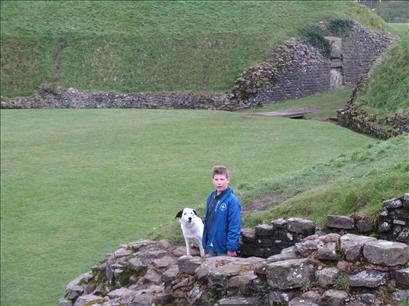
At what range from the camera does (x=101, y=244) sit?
14.9 metres

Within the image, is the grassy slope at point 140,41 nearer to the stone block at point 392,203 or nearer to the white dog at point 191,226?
the white dog at point 191,226

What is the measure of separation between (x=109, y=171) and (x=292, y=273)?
14.4 meters

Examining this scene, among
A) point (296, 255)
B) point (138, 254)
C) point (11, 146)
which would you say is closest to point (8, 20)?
point (11, 146)

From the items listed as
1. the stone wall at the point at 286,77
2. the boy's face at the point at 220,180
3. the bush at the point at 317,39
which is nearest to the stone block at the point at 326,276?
the boy's face at the point at 220,180

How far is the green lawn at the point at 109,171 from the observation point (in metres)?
14.5

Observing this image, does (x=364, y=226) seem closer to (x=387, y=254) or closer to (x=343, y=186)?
(x=387, y=254)

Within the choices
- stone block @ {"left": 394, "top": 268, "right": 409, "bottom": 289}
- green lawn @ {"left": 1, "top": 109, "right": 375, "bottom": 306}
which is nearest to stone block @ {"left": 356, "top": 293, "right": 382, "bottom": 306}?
stone block @ {"left": 394, "top": 268, "right": 409, "bottom": 289}

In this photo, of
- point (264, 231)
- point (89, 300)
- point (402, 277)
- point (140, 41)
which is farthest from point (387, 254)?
point (140, 41)

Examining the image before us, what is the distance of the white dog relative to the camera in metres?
9.56

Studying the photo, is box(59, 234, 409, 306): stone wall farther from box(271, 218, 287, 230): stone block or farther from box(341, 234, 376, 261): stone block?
box(271, 218, 287, 230): stone block

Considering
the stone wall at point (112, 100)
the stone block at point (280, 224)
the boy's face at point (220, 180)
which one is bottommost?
the stone wall at point (112, 100)

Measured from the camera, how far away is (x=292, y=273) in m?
7.20

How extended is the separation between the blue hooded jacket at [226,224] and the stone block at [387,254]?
241cm

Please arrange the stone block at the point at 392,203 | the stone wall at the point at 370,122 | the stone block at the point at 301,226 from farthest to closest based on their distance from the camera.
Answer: the stone wall at the point at 370,122 < the stone block at the point at 301,226 < the stone block at the point at 392,203
